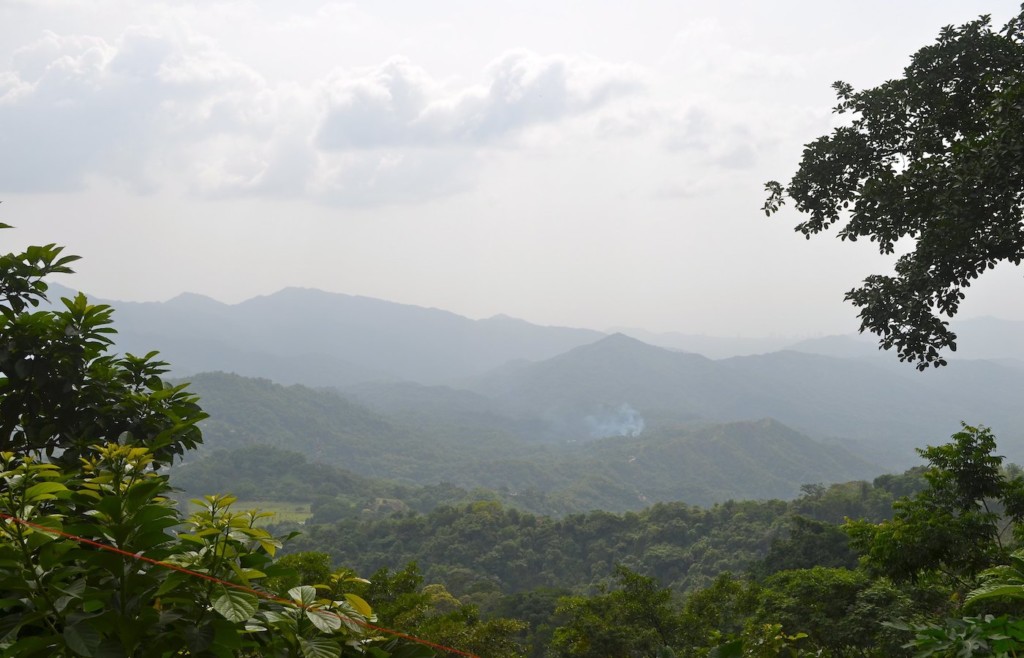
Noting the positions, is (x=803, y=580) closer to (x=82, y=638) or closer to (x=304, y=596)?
(x=304, y=596)

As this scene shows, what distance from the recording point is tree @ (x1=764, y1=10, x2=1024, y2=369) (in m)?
6.49

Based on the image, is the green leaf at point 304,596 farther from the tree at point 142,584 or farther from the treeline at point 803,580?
the treeline at point 803,580

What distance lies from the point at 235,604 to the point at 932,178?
7.78 m

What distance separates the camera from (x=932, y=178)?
7.25m

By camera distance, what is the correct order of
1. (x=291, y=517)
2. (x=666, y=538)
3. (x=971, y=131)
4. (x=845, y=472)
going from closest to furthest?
(x=971, y=131), (x=666, y=538), (x=291, y=517), (x=845, y=472)

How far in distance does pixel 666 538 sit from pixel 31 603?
254 ft

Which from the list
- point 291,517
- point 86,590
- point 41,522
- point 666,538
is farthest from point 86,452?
point 291,517

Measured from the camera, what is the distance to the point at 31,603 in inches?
77.7

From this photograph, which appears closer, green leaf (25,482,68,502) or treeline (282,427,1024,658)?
green leaf (25,482,68,502)

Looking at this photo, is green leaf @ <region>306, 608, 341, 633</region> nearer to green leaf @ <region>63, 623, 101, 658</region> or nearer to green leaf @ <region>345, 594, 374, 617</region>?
green leaf @ <region>345, 594, 374, 617</region>

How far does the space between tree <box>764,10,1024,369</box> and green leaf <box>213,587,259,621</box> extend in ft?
22.5

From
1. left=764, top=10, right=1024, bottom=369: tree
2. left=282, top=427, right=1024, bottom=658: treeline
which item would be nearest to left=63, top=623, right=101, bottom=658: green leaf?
left=282, top=427, right=1024, bottom=658: treeline

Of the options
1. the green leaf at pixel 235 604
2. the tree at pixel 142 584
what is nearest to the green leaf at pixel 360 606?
the tree at pixel 142 584

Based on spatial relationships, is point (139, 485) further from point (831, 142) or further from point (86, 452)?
point (831, 142)
